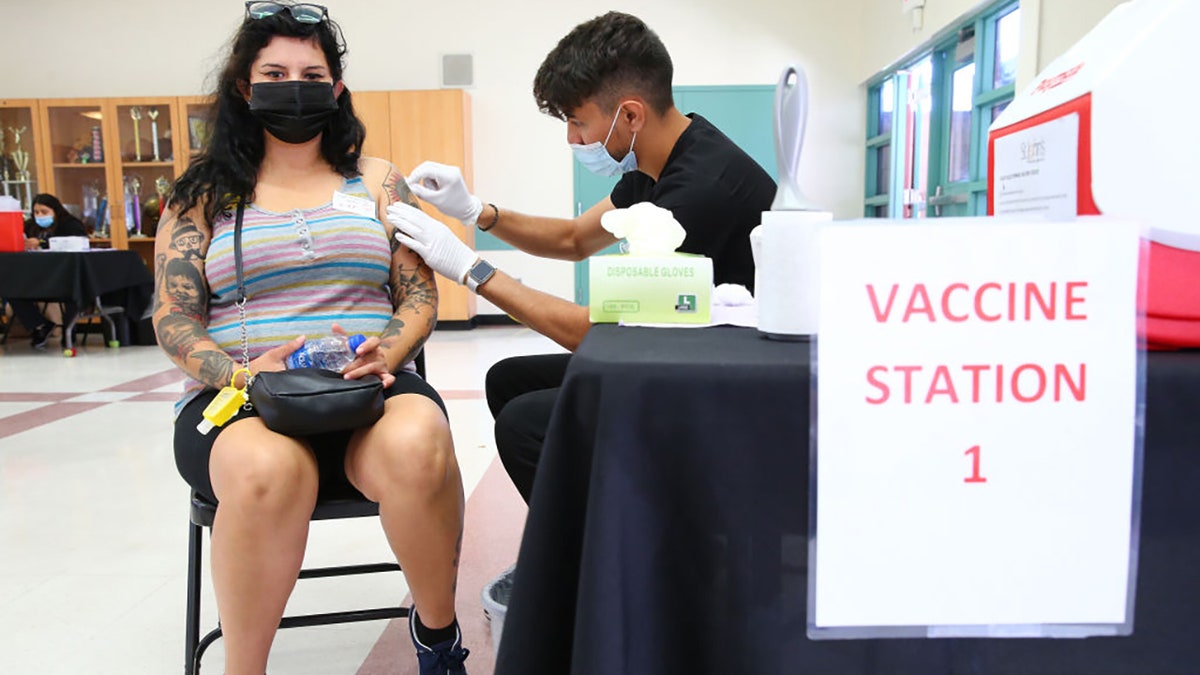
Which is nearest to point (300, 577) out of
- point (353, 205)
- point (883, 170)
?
point (353, 205)

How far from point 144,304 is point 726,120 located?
15.5 ft

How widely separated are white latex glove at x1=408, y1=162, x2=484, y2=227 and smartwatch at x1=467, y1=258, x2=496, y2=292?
0.32 metres

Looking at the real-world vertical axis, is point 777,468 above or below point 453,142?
below

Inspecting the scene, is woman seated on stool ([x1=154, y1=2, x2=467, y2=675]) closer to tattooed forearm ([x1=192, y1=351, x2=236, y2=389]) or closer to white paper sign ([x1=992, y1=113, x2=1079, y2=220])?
tattooed forearm ([x1=192, y1=351, x2=236, y2=389])

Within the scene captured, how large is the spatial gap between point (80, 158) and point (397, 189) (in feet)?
21.2

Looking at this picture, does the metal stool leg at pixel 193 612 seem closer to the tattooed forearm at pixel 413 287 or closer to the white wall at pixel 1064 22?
the tattooed forearm at pixel 413 287

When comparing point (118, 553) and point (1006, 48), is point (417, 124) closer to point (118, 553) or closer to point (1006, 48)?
point (1006, 48)

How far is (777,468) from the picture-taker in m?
0.60

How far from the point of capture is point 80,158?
650 centimetres

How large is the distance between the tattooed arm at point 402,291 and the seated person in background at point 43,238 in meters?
4.81

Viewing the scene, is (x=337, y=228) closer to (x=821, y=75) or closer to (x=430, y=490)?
(x=430, y=490)

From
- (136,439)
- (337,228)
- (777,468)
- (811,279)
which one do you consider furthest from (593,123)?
(136,439)

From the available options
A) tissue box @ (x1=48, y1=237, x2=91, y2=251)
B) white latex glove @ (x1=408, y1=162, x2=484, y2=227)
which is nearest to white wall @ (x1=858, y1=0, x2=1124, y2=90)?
white latex glove @ (x1=408, y1=162, x2=484, y2=227)

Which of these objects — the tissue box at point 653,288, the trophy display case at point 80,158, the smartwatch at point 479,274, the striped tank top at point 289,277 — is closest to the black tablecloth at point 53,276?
the trophy display case at point 80,158
